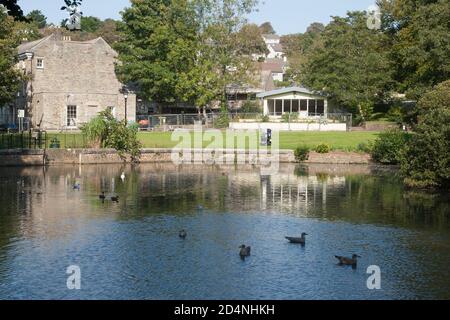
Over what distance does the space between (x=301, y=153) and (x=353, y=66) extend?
1875 centimetres

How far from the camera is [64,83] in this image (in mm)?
70312

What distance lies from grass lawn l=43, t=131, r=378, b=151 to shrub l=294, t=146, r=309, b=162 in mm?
1693

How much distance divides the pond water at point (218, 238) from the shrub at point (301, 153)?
472 inches

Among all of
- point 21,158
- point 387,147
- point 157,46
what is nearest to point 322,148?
point 387,147

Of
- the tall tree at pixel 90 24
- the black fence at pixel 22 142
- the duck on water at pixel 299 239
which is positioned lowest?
the duck on water at pixel 299 239

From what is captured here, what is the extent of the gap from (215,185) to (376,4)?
45.4 meters

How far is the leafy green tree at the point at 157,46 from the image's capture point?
2793 inches

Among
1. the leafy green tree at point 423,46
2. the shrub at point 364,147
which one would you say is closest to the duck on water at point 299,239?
the shrub at point 364,147

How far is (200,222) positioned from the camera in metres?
27.4

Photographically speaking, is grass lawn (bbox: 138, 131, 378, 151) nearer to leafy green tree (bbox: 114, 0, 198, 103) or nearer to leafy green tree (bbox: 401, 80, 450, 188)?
leafy green tree (bbox: 114, 0, 198, 103)

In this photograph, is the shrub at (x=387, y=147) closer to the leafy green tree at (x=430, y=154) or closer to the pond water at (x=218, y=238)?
the pond water at (x=218, y=238)
